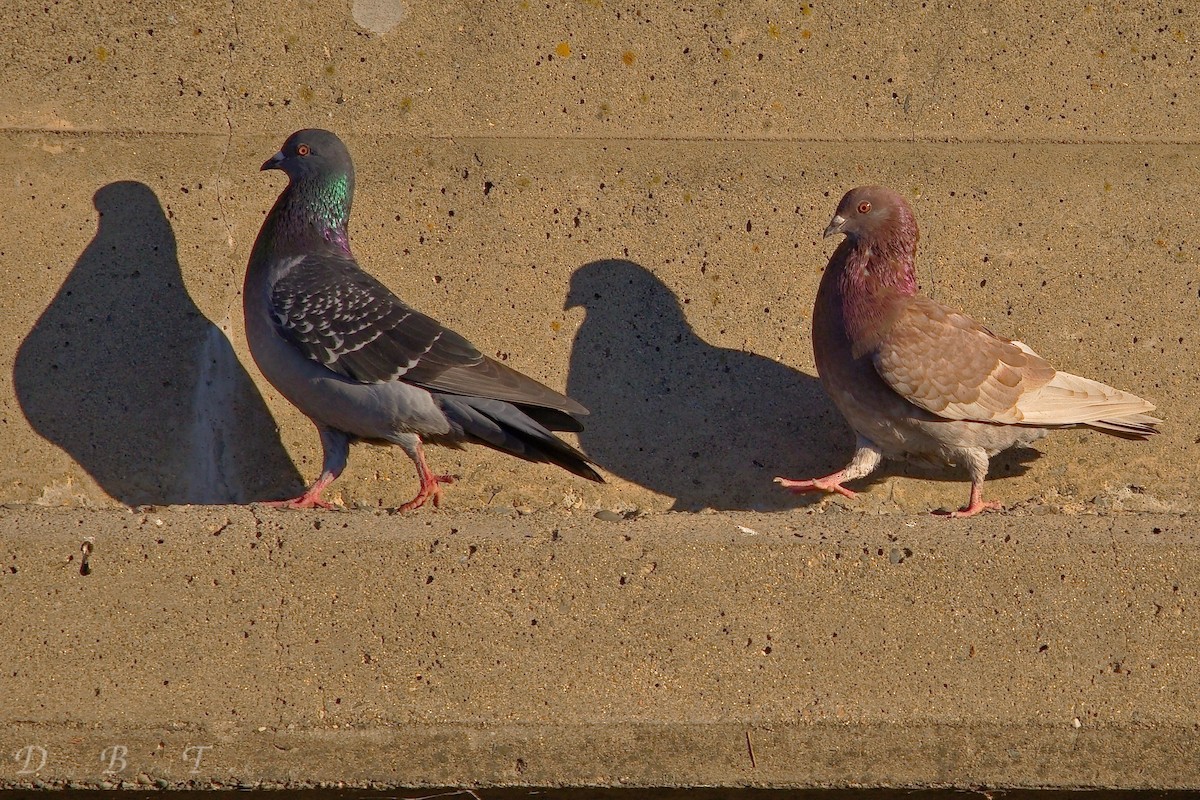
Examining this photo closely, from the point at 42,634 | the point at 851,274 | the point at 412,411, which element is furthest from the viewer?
the point at 851,274

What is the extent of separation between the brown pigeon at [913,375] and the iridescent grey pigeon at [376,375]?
0.97 meters

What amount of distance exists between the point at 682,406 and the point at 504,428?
904mm

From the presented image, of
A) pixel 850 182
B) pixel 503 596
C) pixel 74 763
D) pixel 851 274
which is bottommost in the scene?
pixel 74 763

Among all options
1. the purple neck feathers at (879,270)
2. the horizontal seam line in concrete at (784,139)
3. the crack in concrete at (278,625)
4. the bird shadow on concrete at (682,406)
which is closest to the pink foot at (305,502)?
the crack in concrete at (278,625)

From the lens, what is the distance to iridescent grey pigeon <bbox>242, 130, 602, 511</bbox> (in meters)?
4.15

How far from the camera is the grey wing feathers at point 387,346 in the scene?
4.15m

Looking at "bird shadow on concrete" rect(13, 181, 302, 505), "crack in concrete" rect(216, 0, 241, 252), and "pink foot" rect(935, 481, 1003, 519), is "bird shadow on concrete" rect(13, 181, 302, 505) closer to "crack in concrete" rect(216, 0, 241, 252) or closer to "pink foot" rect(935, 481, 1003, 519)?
"crack in concrete" rect(216, 0, 241, 252)

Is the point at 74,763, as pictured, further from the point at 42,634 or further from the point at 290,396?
the point at 290,396

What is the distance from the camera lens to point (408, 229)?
16.3 feet

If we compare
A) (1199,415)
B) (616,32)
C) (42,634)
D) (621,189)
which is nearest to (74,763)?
(42,634)

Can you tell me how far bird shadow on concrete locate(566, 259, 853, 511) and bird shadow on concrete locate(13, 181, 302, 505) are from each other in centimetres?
122

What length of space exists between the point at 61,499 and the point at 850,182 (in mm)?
3210

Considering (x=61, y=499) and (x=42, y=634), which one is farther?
(x=61, y=499)

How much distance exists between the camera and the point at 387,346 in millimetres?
4164
